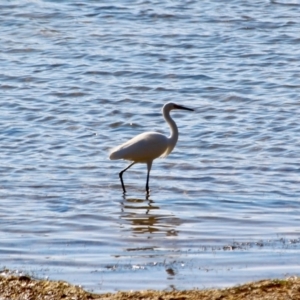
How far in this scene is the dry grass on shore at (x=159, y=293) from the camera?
551 centimetres

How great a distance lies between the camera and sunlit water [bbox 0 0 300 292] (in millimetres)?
7012

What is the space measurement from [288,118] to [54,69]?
5.38 m

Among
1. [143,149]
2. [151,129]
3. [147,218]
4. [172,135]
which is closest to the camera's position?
[147,218]

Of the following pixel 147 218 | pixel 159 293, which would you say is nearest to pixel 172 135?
pixel 147 218

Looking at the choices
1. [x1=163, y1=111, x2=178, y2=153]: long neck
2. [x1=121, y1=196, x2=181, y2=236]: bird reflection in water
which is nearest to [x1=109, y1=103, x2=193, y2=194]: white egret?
[x1=163, y1=111, x2=178, y2=153]: long neck

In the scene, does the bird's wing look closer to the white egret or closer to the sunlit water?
the white egret

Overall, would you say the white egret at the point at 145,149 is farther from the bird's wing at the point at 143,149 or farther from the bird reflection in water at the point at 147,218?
the bird reflection in water at the point at 147,218

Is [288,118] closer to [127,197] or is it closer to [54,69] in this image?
[127,197]

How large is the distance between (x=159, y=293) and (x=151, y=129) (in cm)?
752

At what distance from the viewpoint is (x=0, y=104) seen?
14.4m

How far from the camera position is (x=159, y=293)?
5.67 metres

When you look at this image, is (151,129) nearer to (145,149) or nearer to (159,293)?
(145,149)

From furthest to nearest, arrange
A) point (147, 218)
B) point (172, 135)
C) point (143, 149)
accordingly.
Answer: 1. point (172, 135)
2. point (143, 149)
3. point (147, 218)

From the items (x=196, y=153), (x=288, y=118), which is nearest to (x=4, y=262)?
(x=196, y=153)
